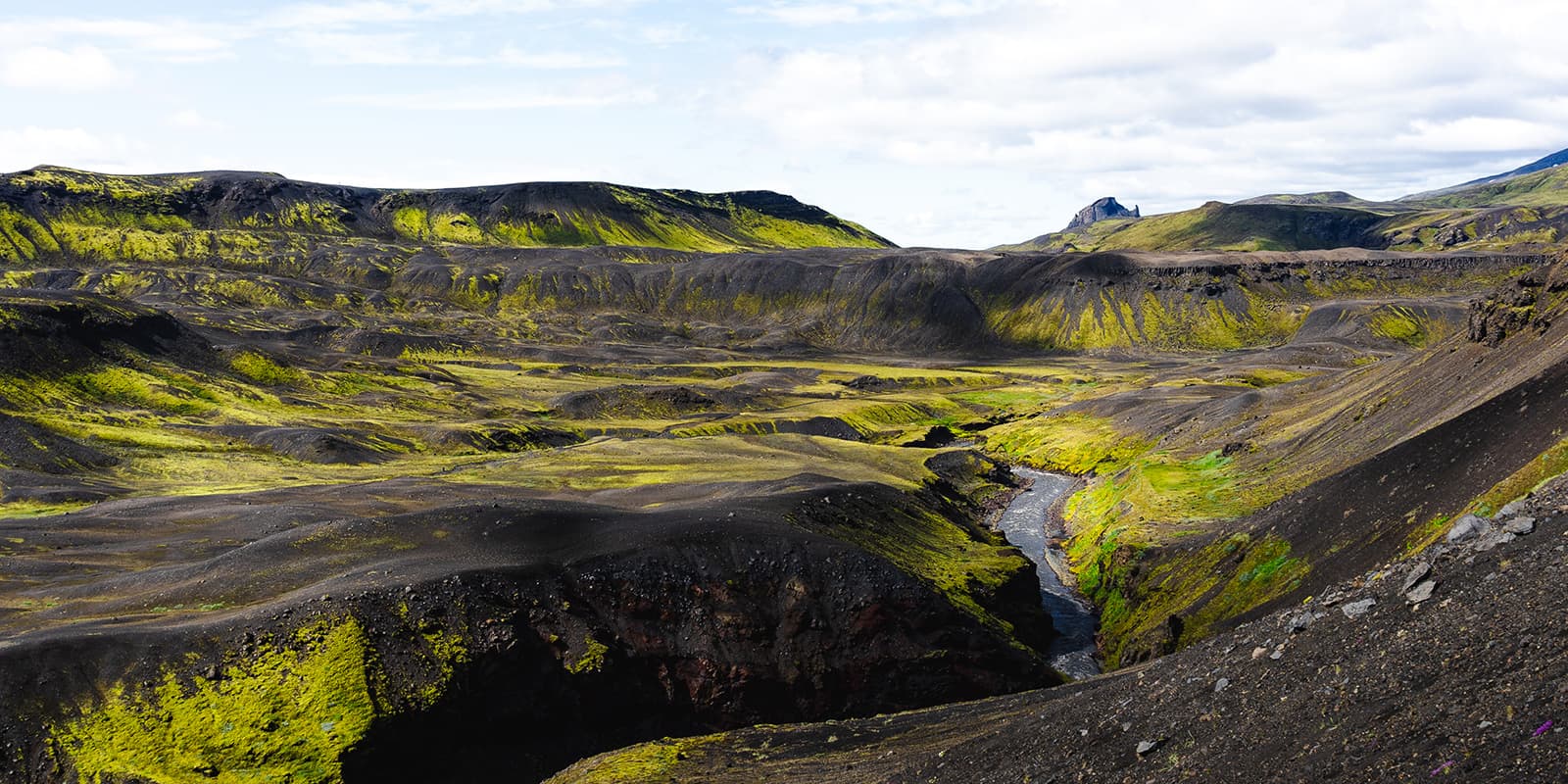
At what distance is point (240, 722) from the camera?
135ft

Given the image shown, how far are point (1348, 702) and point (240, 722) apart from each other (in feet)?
131

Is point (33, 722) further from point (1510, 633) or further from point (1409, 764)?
point (1510, 633)

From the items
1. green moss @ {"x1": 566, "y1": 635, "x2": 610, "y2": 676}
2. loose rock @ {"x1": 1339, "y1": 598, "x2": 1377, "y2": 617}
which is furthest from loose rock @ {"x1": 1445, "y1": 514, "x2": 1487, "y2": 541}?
green moss @ {"x1": 566, "y1": 635, "x2": 610, "y2": 676}

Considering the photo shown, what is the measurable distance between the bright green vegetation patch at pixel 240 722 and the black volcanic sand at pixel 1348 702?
761 inches

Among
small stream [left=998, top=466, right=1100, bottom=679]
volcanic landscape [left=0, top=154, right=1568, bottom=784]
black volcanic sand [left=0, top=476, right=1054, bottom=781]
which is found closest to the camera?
volcanic landscape [left=0, top=154, right=1568, bottom=784]

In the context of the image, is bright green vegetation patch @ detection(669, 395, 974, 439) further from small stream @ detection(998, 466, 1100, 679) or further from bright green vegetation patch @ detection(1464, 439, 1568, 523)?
bright green vegetation patch @ detection(1464, 439, 1568, 523)

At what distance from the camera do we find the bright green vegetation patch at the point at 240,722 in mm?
39125

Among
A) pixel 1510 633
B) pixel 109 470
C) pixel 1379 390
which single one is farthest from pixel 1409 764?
pixel 109 470

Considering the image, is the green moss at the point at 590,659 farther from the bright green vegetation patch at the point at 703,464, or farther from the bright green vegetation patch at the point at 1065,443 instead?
the bright green vegetation patch at the point at 1065,443

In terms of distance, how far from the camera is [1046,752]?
29641mm

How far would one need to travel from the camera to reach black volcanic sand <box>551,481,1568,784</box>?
2017 centimetres

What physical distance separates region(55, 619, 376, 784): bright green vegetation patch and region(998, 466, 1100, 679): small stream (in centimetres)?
4002

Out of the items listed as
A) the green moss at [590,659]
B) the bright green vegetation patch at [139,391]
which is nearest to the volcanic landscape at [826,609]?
the green moss at [590,659]

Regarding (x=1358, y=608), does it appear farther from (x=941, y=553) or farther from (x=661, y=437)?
(x=661, y=437)
